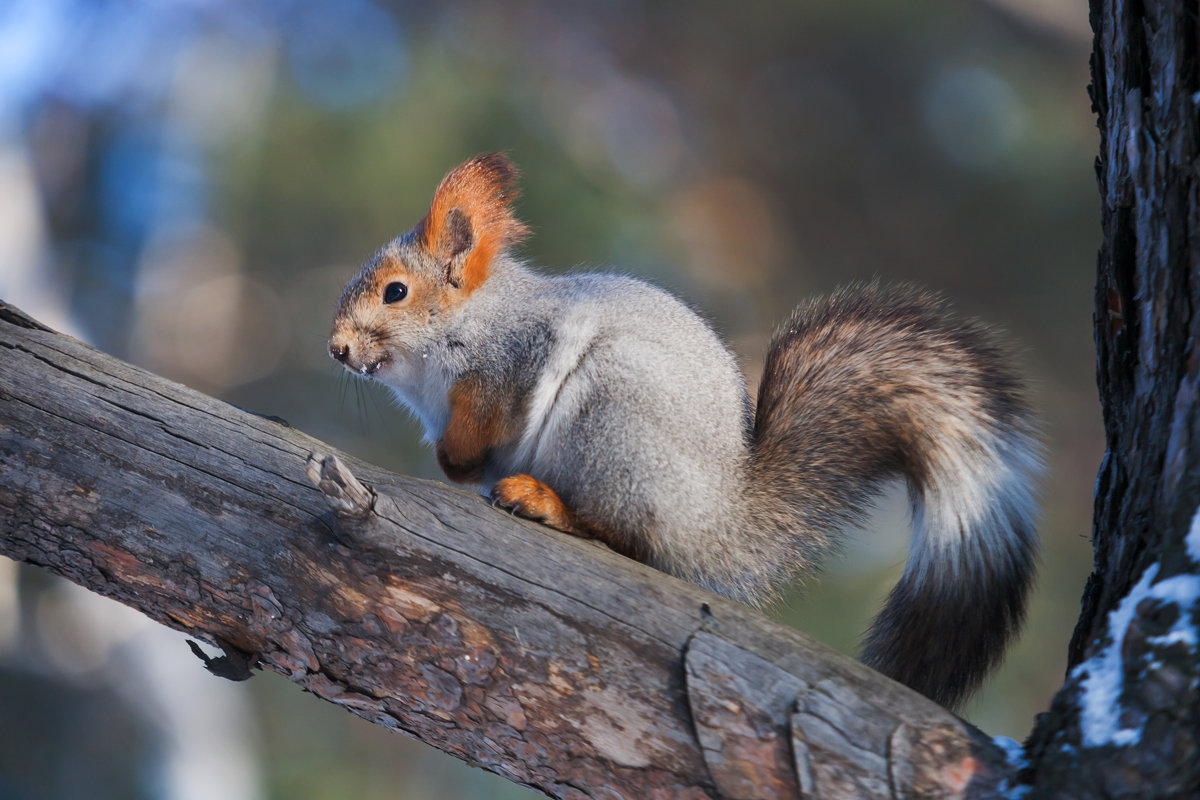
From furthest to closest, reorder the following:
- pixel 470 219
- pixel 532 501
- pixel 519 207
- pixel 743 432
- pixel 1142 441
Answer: pixel 519 207 < pixel 470 219 < pixel 743 432 < pixel 532 501 < pixel 1142 441

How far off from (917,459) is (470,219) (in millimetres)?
763

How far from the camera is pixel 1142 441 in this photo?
964 millimetres

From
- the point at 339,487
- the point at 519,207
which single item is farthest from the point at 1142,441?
the point at 519,207

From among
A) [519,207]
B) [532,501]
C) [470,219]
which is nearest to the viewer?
[532,501]

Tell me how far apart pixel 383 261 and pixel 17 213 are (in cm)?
315

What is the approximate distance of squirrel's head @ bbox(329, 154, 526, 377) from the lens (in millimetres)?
1504

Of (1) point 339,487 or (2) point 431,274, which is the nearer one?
(1) point 339,487

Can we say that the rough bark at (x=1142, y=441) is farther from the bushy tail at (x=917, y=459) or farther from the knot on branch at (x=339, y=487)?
the knot on branch at (x=339, y=487)

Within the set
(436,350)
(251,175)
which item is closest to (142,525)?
(436,350)

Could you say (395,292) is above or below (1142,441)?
above

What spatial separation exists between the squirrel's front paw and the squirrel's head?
383 millimetres

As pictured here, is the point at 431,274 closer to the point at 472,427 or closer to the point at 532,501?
the point at 472,427

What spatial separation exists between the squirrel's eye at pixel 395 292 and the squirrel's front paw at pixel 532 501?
0.45 m

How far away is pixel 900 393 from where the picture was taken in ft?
4.02
